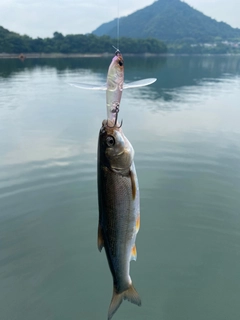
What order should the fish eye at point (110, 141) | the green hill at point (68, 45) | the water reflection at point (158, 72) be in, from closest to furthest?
the fish eye at point (110, 141), the water reflection at point (158, 72), the green hill at point (68, 45)

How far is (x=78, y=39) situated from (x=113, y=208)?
111 metres

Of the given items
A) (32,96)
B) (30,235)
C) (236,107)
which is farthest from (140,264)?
(32,96)

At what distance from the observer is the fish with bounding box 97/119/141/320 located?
2.40 m

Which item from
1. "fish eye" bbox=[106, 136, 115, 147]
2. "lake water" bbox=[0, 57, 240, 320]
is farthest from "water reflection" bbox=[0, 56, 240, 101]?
"fish eye" bbox=[106, 136, 115, 147]

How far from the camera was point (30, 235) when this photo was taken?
259 inches

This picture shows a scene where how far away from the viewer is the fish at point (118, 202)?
2.40 metres

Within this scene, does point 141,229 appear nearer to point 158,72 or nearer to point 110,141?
point 110,141

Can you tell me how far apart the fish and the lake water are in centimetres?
228

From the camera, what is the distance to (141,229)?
6660mm

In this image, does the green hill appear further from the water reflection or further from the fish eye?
the fish eye

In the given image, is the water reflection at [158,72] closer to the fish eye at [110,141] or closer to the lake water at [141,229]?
the lake water at [141,229]

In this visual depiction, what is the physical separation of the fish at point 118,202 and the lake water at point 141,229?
2.28 meters

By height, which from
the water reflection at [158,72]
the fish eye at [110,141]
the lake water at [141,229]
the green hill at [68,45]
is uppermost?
the green hill at [68,45]

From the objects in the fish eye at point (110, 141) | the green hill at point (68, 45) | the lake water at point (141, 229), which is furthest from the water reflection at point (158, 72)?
the green hill at point (68, 45)
